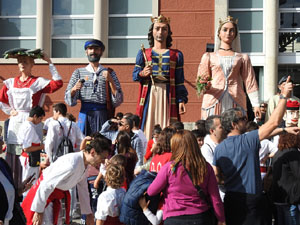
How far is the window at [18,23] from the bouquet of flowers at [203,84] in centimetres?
627

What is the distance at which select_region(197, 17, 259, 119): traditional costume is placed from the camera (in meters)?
7.56

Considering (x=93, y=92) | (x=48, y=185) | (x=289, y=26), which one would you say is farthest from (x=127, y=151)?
(x=289, y=26)

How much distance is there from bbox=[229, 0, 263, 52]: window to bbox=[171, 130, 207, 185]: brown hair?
823 cm

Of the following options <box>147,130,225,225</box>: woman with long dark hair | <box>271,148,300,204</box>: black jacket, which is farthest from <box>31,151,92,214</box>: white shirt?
<box>271,148,300,204</box>: black jacket

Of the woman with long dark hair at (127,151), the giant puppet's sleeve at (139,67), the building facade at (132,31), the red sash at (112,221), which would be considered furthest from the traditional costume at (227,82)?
the building facade at (132,31)

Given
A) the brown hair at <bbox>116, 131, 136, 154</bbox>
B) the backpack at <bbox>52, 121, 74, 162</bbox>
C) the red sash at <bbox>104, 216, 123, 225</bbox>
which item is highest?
the brown hair at <bbox>116, 131, 136, 154</bbox>

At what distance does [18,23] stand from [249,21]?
5178 millimetres

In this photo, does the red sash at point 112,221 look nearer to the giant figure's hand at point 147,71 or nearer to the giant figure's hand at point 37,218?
the giant figure's hand at point 37,218

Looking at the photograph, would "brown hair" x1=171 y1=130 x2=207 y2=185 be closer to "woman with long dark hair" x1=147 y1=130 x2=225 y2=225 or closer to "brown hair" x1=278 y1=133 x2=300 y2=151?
"woman with long dark hair" x1=147 y1=130 x2=225 y2=225

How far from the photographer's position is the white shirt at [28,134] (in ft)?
24.9

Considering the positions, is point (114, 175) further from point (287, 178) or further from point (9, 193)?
point (287, 178)

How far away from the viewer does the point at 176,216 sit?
15.0 feet

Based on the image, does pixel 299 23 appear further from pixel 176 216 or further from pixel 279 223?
pixel 176 216

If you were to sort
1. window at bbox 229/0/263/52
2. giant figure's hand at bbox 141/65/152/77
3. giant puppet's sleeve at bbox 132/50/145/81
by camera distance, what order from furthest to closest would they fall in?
window at bbox 229/0/263/52 < giant puppet's sleeve at bbox 132/50/145/81 < giant figure's hand at bbox 141/65/152/77
